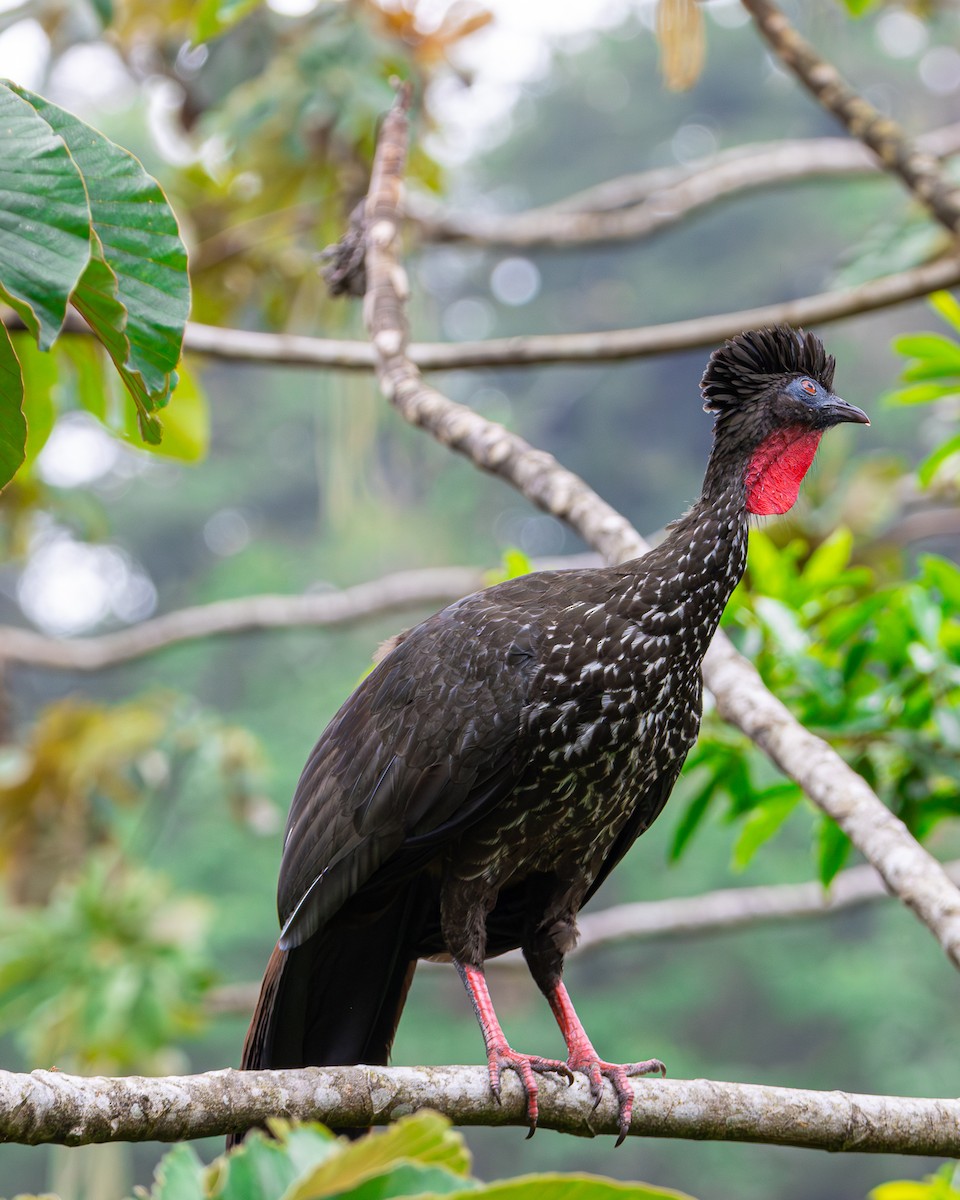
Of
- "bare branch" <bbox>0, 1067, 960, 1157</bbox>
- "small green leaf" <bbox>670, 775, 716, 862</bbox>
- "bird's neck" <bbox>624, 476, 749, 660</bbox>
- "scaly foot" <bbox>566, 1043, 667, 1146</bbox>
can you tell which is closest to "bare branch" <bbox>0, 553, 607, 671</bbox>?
"small green leaf" <bbox>670, 775, 716, 862</bbox>

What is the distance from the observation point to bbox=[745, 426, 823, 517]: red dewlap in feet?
7.80

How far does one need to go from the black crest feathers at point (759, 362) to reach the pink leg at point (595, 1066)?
3.48ft

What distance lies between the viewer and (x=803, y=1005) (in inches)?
716

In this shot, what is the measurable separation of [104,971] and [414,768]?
3.95m

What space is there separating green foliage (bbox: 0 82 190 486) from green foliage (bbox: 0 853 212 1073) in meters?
4.22

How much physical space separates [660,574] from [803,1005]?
17149 millimetres

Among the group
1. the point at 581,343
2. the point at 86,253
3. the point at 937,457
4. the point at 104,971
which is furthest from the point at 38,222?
the point at 104,971

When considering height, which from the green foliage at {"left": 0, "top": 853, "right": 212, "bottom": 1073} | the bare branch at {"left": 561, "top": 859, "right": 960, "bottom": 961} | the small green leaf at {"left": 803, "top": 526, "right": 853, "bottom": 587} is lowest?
the green foliage at {"left": 0, "top": 853, "right": 212, "bottom": 1073}

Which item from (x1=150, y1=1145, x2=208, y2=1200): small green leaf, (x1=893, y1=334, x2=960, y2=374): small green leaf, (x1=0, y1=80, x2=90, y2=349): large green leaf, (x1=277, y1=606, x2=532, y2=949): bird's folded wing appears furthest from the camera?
(x1=893, y1=334, x2=960, y2=374): small green leaf

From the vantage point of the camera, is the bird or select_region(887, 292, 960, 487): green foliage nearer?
the bird

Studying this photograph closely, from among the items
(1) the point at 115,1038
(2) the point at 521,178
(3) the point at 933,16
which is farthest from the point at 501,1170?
(2) the point at 521,178

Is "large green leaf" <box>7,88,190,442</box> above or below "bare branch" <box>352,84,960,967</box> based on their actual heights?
above

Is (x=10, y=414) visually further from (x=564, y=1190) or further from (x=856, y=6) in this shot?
(x=856, y=6)

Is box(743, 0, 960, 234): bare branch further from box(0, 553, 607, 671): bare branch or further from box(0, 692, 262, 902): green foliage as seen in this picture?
box(0, 692, 262, 902): green foliage
